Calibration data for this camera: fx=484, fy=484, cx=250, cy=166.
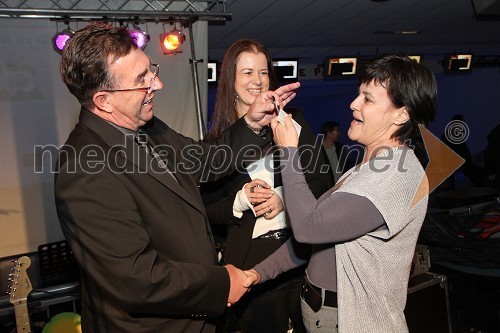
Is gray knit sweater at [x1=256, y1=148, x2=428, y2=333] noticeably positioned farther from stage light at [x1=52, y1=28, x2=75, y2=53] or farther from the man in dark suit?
stage light at [x1=52, y1=28, x2=75, y2=53]

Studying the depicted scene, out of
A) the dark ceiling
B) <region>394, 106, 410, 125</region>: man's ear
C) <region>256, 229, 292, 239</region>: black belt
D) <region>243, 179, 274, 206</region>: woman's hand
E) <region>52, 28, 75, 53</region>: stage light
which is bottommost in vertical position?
<region>256, 229, 292, 239</region>: black belt

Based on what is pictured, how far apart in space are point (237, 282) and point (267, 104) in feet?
2.72

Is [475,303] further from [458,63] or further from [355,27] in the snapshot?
[458,63]

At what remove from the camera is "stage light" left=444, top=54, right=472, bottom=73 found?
1278 cm

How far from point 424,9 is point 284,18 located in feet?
8.20

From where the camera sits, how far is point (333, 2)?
25.2ft

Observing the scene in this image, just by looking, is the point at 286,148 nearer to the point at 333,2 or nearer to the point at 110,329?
the point at 110,329

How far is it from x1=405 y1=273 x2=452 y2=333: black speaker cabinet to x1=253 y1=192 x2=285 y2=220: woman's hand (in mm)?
1043

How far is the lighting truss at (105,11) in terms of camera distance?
15.5 ft

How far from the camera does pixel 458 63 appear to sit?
12.9 meters

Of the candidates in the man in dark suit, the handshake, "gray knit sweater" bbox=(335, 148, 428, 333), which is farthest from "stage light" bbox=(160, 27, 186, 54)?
"gray knit sweater" bbox=(335, 148, 428, 333)

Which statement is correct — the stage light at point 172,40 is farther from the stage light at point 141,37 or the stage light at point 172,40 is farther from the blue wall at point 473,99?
the blue wall at point 473,99

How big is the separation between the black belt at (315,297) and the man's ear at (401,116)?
68 centimetres
